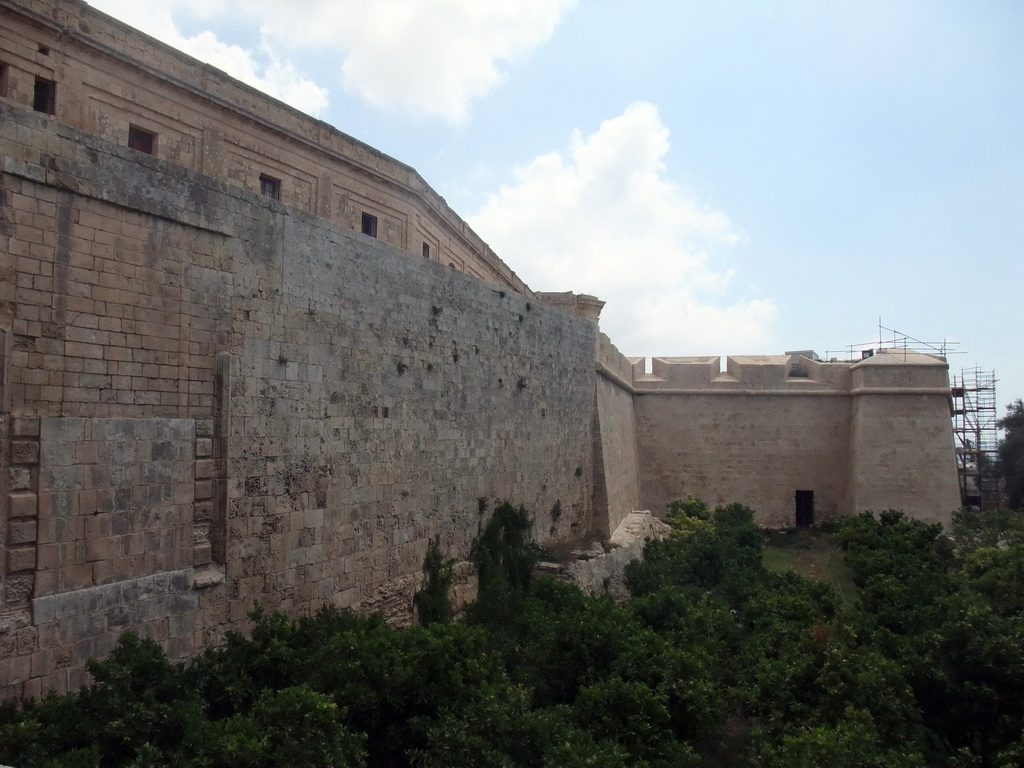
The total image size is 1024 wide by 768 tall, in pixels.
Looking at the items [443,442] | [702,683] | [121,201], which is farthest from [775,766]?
[121,201]

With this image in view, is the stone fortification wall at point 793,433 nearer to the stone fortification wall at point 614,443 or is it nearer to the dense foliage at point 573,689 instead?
the stone fortification wall at point 614,443

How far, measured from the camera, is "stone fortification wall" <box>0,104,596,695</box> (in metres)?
4.39

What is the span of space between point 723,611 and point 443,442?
353 cm

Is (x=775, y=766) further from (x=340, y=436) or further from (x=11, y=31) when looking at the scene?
(x=11, y=31)

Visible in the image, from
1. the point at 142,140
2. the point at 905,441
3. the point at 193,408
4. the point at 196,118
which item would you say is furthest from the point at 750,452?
the point at 193,408

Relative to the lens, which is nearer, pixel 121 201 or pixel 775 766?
pixel 775 766

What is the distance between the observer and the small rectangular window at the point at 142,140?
29.9 ft

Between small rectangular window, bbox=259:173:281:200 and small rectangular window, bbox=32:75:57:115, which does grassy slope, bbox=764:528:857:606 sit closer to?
small rectangular window, bbox=259:173:281:200

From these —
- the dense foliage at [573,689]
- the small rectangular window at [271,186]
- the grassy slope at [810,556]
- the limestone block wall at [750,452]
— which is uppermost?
the small rectangular window at [271,186]

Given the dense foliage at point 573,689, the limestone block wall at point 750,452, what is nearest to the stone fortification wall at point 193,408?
the dense foliage at point 573,689

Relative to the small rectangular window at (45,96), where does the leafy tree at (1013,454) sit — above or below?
below

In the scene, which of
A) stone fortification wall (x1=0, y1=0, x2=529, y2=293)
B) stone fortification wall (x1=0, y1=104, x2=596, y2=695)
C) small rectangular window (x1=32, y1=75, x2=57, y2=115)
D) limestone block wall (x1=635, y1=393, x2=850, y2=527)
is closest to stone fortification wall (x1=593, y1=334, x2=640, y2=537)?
limestone block wall (x1=635, y1=393, x2=850, y2=527)

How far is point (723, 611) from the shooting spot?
770cm

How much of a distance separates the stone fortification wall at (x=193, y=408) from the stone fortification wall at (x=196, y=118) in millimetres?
2115
